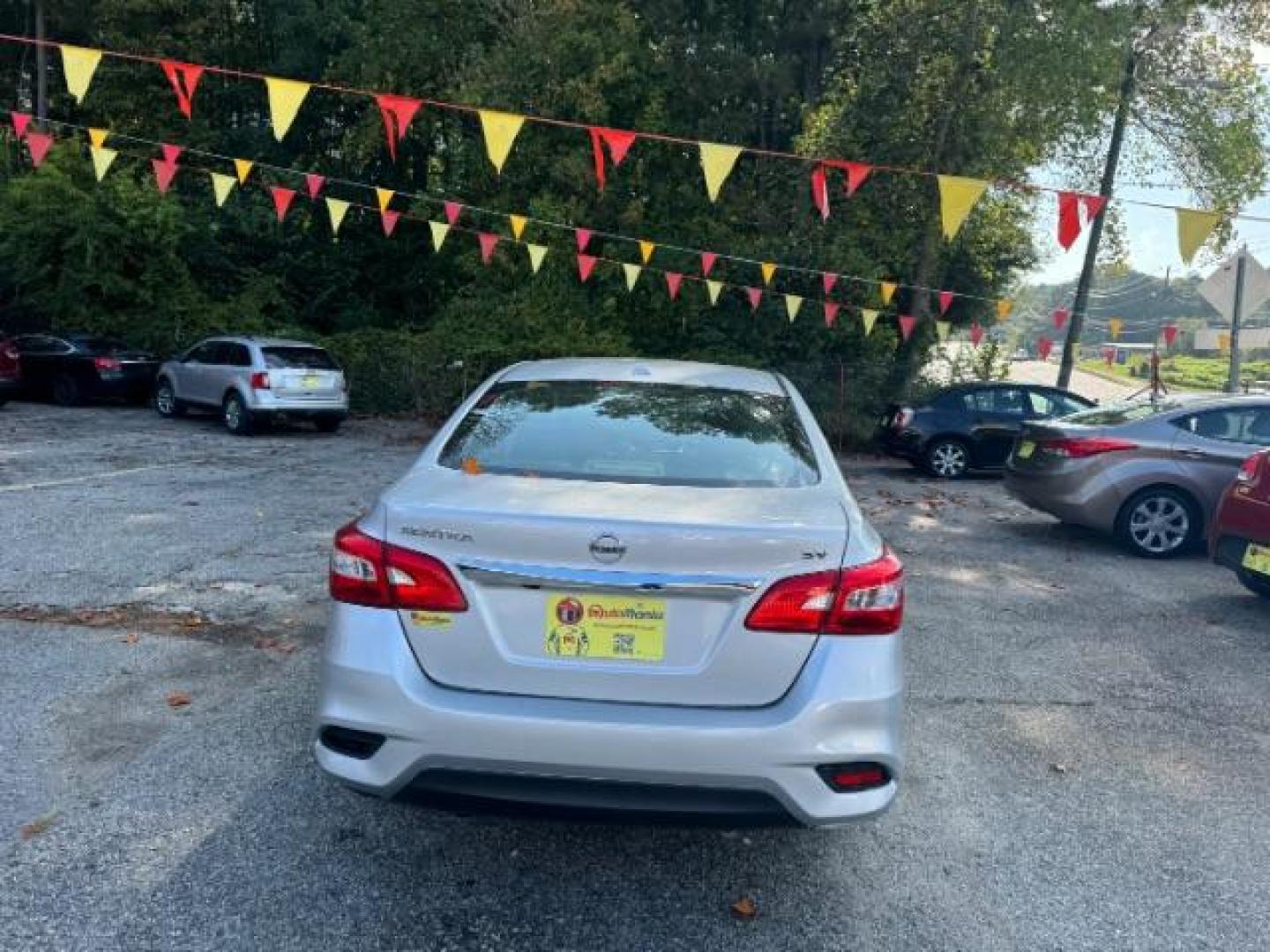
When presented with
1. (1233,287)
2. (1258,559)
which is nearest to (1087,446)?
(1258,559)

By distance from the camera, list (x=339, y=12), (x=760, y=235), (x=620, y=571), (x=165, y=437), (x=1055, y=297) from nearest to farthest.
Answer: (x=620, y=571) → (x=165, y=437) → (x=760, y=235) → (x=339, y=12) → (x=1055, y=297)

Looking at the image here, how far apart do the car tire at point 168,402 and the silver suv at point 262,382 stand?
A: 0.53 meters

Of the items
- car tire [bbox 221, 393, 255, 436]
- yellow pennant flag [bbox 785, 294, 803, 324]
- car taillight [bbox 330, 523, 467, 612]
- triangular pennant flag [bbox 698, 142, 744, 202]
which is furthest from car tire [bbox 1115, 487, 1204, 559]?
car tire [bbox 221, 393, 255, 436]

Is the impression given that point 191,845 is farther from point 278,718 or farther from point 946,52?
point 946,52

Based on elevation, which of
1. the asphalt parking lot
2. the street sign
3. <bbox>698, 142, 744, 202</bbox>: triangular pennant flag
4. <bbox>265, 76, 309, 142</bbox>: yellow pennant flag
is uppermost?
<bbox>265, 76, 309, 142</bbox>: yellow pennant flag

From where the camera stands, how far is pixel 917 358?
18.1 m

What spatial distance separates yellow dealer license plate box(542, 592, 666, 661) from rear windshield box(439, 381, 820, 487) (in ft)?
1.94

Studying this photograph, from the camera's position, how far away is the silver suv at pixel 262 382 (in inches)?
587

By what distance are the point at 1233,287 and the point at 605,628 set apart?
44.1ft

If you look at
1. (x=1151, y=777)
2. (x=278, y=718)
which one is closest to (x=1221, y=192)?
(x=1151, y=777)

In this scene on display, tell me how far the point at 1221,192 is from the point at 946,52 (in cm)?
600

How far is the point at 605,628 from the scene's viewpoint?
104 inches

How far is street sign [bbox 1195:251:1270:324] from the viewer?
42.1 ft

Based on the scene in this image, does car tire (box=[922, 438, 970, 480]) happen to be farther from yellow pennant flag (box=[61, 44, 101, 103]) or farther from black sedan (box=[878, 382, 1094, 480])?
yellow pennant flag (box=[61, 44, 101, 103])
